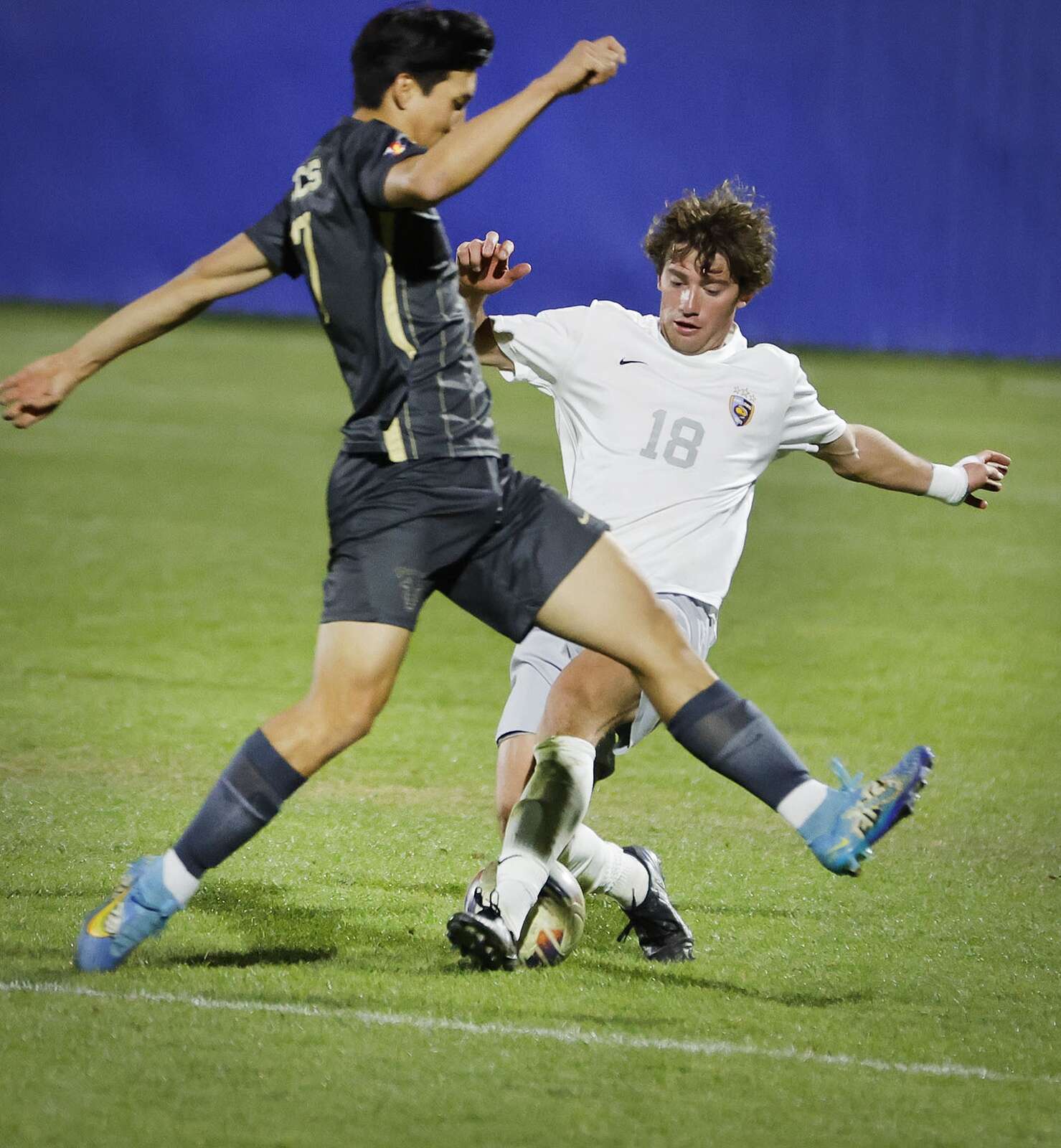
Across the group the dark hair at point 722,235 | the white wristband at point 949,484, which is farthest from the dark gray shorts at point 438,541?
the white wristband at point 949,484

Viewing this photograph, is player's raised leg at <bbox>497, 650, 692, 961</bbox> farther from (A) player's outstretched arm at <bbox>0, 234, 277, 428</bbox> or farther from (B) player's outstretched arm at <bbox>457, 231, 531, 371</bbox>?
(A) player's outstretched arm at <bbox>0, 234, 277, 428</bbox>

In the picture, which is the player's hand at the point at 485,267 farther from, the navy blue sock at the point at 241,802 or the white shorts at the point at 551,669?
the navy blue sock at the point at 241,802

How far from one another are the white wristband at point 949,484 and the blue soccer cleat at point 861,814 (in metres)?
1.51

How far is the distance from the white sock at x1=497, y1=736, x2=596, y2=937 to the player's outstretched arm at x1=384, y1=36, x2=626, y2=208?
1.48 meters

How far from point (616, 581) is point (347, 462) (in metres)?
0.69

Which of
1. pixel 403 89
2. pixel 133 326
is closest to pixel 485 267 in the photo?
pixel 403 89

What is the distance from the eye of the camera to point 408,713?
8.00m

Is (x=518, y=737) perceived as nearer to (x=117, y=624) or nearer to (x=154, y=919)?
(x=154, y=919)

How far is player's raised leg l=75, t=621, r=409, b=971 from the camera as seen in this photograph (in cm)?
418

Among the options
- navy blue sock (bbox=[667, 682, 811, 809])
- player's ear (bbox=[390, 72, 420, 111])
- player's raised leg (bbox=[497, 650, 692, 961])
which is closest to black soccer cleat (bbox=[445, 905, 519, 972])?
player's raised leg (bbox=[497, 650, 692, 961])

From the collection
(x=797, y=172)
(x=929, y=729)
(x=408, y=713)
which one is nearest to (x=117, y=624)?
(x=408, y=713)

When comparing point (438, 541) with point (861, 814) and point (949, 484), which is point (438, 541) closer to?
point (861, 814)

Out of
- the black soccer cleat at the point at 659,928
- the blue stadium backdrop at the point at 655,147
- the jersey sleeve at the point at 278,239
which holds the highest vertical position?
Result: the blue stadium backdrop at the point at 655,147

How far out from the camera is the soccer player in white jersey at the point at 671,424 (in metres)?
5.09
